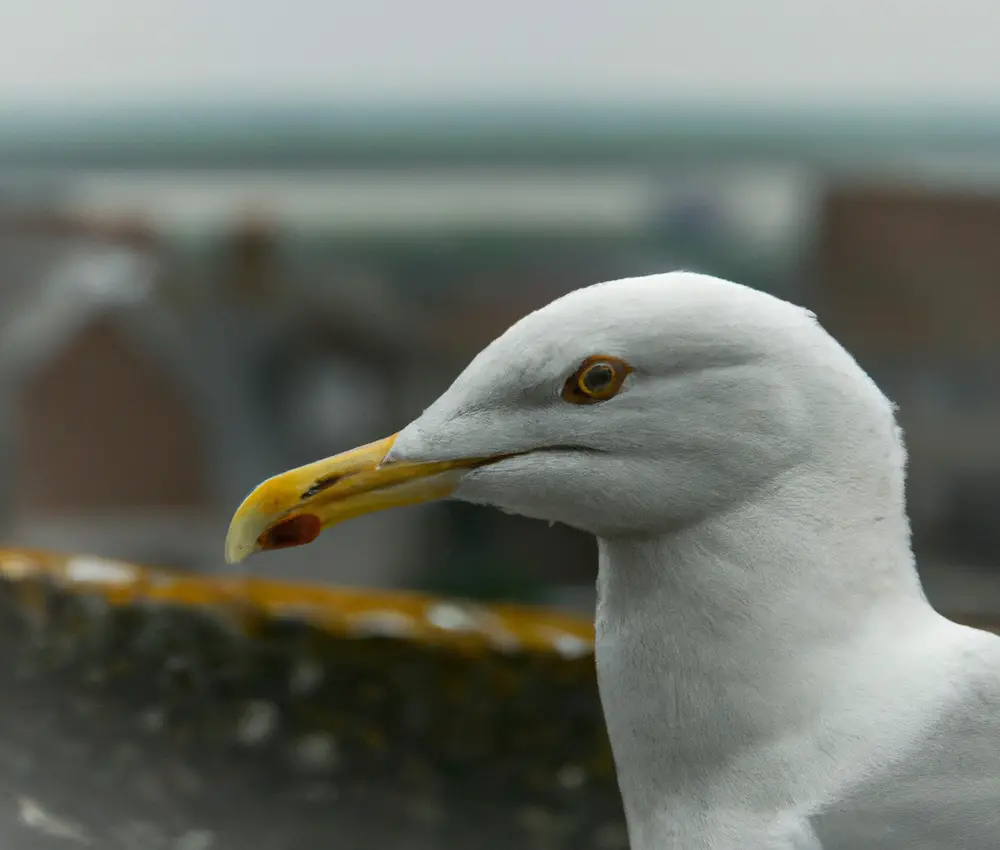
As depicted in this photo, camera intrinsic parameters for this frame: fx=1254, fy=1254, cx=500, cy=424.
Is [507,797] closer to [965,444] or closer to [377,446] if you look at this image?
[377,446]

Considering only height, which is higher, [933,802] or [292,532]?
[292,532]

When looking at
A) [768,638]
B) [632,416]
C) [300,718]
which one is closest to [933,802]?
[768,638]

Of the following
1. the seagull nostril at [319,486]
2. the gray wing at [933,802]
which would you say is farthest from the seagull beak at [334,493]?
the gray wing at [933,802]

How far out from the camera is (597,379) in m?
0.48

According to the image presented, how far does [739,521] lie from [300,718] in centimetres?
39

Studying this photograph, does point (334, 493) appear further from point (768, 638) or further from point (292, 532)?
point (768, 638)

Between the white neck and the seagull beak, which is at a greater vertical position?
the seagull beak

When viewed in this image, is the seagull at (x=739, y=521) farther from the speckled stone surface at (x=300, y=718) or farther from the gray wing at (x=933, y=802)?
the speckled stone surface at (x=300, y=718)

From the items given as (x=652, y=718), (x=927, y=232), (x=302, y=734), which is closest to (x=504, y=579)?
(x=927, y=232)

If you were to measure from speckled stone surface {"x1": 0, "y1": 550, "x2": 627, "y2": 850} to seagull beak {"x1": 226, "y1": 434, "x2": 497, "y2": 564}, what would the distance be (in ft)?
0.93

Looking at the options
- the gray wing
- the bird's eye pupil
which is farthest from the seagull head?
the gray wing

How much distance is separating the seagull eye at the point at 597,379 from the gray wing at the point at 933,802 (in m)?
0.18

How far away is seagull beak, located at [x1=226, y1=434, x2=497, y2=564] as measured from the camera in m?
0.49

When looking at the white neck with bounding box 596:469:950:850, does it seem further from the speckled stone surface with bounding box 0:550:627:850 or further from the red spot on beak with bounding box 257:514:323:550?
the speckled stone surface with bounding box 0:550:627:850
